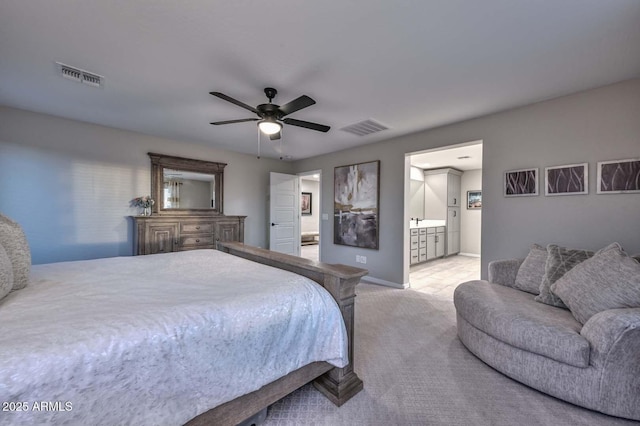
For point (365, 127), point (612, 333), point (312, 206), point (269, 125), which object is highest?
point (365, 127)

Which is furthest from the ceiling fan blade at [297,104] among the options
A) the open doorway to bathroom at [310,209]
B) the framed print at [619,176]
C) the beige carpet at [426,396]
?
the open doorway to bathroom at [310,209]

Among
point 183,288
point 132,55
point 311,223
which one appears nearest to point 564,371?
point 183,288

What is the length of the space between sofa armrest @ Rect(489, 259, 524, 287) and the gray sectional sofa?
295 millimetres

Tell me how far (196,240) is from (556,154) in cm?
498

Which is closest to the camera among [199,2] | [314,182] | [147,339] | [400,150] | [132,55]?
[147,339]

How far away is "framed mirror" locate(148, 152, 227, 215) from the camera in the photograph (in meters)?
4.13

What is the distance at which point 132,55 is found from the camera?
1.99 meters

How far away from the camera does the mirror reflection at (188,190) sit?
4270 millimetres

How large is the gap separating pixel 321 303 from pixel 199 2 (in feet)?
6.30

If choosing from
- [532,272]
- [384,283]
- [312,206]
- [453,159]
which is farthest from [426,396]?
[312,206]

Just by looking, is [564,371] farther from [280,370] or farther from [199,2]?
[199,2]

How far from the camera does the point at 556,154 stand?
104 inches

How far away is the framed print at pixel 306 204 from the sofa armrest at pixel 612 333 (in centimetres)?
802

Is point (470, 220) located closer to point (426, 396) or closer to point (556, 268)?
point (556, 268)
